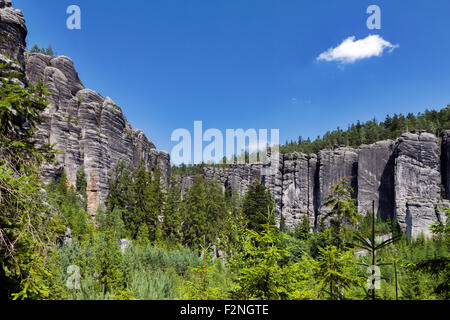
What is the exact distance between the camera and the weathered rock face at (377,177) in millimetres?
63844

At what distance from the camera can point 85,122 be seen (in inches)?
1689

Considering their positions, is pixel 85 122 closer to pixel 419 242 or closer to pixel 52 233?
pixel 52 233

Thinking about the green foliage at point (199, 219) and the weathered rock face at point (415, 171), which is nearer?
the green foliage at point (199, 219)

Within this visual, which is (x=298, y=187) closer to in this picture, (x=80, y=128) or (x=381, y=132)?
(x=381, y=132)

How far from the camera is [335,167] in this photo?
71875mm

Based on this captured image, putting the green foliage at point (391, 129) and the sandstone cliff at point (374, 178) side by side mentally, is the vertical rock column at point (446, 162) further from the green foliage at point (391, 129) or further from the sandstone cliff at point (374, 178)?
the green foliage at point (391, 129)

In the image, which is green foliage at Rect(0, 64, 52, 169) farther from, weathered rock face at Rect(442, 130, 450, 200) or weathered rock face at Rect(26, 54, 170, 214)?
weathered rock face at Rect(442, 130, 450, 200)

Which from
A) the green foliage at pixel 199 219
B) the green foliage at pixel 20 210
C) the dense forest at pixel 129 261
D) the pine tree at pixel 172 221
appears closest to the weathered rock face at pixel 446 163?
→ the dense forest at pixel 129 261

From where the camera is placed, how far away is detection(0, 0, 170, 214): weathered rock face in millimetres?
38781

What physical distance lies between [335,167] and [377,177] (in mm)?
10774

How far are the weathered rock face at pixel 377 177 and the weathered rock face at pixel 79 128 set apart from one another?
192 feet

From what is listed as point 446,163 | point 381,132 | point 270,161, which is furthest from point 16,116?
point 381,132

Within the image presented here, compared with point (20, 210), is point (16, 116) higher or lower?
higher

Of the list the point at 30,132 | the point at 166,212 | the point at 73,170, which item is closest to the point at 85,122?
the point at 73,170
